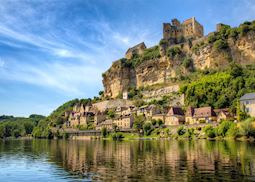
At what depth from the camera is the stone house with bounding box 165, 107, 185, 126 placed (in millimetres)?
74500

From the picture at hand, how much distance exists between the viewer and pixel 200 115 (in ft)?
231

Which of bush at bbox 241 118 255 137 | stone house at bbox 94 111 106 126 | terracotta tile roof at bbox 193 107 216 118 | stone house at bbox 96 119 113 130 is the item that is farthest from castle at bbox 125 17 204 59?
bush at bbox 241 118 255 137

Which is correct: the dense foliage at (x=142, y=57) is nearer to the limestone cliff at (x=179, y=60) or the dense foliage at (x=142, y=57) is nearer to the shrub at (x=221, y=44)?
the limestone cliff at (x=179, y=60)

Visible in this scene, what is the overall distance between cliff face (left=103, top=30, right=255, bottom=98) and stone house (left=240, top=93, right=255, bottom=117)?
79.2 feet

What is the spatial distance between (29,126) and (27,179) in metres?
135

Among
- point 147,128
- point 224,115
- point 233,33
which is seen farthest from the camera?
point 233,33

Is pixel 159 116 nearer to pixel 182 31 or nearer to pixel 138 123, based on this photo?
pixel 138 123

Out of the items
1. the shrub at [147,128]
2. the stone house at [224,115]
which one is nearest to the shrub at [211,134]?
the stone house at [224,115]

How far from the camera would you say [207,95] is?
77.3 m

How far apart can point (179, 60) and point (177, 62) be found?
3.16 feet

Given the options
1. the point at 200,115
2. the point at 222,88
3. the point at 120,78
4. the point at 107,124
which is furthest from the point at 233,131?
the point at 120,78

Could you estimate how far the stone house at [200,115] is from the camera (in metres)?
68.2

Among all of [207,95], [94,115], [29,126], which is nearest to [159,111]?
[207,95]

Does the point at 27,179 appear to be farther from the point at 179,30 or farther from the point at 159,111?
the point at 179,30
